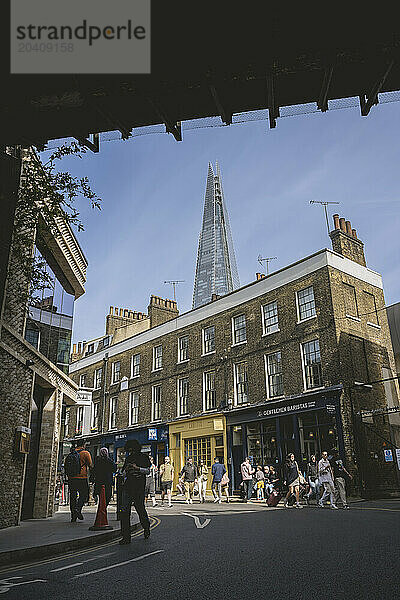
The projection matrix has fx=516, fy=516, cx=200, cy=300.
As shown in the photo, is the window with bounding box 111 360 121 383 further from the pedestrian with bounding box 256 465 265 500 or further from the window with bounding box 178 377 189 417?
the pedestrian with bounding box 256 465 265 500

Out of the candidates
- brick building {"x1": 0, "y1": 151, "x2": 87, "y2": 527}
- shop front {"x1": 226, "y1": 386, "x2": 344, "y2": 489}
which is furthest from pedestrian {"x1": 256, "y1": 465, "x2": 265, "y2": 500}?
brick building {"x1": 0, "y1": 151, "x2": 87, "y2": 527}

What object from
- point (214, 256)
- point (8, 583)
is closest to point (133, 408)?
point (8, 583)

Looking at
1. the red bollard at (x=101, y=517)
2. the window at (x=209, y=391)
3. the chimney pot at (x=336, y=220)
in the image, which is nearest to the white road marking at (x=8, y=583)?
the red bollard at (x=101, y=517)

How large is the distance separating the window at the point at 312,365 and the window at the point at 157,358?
11.6 m

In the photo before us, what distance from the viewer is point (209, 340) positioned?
28.5 metres

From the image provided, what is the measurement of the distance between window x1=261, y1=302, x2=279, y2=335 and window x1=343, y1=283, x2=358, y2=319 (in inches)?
139

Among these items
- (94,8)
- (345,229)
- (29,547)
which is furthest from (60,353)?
(345,229)

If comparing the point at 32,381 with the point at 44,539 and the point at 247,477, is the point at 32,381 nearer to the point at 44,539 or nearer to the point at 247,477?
the point at 44,539

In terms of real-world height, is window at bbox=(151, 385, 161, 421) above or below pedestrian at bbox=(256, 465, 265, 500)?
above

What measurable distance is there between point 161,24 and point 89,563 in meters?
7.02

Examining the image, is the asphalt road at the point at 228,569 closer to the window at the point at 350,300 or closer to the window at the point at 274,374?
the window at the point at 350,300

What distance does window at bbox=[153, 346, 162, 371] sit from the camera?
3189 cm

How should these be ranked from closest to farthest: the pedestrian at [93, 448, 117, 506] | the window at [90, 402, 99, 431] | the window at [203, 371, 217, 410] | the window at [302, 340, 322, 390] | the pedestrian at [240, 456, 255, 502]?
the pedestrian at [93, 448, 117, 506] → the pedestrian at [240, 456, 255, 502] → the window at [302, 340, 322, 390] → the window at [203, 371, 217, 410] → the window at [90, 402, 99, 431]

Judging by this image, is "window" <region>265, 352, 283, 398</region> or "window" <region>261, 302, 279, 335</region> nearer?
"window" <region>265, 352, 283, 398</region>
